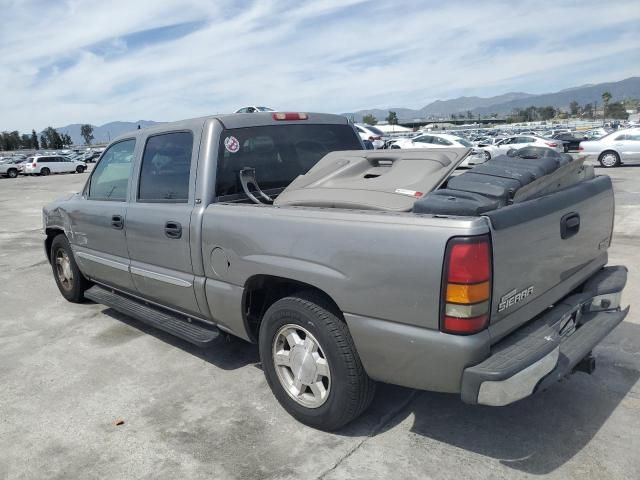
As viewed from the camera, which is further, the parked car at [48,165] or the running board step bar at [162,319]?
the parked car at [48,165]

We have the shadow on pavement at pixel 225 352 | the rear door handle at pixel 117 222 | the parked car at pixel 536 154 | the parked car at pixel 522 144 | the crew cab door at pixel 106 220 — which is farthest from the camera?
the parked car at pixel 522 144

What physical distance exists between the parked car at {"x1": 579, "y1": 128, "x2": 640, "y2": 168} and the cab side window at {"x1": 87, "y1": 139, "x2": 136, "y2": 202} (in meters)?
19.1

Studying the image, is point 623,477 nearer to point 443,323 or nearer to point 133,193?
point 443,323

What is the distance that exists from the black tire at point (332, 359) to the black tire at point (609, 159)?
2035cm

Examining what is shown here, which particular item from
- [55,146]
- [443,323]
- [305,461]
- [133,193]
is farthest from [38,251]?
[55,146]

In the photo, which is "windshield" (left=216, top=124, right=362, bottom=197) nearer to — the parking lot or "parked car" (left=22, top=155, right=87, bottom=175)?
the parking lot

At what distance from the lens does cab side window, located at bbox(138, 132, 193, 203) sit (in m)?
3.78

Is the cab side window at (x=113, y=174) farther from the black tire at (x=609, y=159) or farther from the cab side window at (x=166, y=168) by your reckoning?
the black tire at (x=609, y=159)

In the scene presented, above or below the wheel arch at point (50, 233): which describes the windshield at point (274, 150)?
above

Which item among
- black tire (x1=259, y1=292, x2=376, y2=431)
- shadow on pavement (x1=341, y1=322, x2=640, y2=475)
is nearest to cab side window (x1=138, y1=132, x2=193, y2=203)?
black tire (x1=259, y1=292, x2=376, y2=431)

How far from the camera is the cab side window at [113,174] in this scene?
175 inches

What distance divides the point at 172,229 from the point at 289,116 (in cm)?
131

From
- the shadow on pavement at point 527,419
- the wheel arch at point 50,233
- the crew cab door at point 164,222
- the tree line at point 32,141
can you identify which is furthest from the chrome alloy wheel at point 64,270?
the tree line at point 32,141

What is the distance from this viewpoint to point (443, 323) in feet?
7.87
